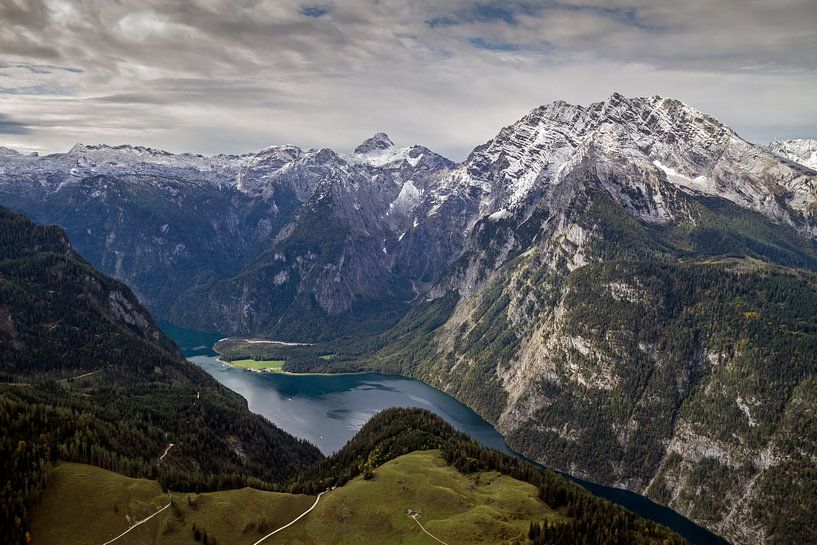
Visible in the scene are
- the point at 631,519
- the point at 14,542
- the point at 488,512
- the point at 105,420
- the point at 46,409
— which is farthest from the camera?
the point at 105,420

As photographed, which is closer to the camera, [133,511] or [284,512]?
[133,511]

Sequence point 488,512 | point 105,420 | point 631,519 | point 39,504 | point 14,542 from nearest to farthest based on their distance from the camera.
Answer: point 14,542 < point 39,504 < point 488,512 < point 631,519 < point 105,420

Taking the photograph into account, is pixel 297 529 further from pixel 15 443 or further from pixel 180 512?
pixel 15 443

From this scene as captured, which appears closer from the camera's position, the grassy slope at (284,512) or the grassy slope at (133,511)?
the grassy slope at (133,511)

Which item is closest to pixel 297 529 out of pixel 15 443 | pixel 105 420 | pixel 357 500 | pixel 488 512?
pixel 357 500

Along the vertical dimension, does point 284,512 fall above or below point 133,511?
above

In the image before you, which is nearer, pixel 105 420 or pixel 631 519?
pixel 631 519

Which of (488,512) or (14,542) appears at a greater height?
(488,512)

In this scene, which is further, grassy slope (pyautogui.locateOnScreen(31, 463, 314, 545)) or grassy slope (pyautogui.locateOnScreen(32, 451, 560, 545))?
grassy slope (pyautogui.locateOnScreen(32, 451, 560, 545))
